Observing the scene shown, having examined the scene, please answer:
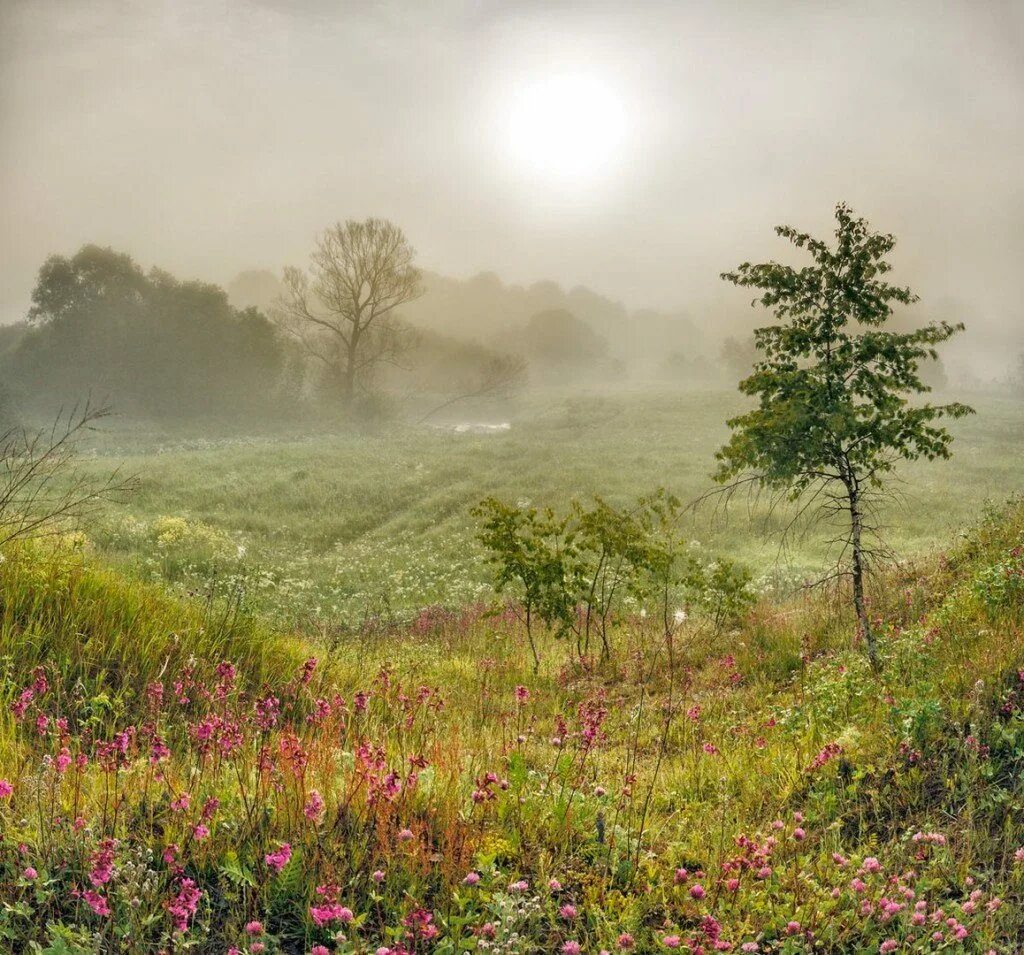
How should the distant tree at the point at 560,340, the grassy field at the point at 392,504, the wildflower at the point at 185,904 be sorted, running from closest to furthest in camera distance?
the wildflower at the point at 185,904 < the grassy field at the point at 392,504 < the distant tree at the point at 560,340

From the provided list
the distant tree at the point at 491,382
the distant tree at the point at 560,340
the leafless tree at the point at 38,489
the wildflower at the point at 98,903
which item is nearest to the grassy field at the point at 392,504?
the leafless tree at the point at 38,489

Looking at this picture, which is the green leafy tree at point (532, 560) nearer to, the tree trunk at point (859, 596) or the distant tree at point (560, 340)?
the tree trunk at point (859, 596)

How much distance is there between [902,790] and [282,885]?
3843 millimetres

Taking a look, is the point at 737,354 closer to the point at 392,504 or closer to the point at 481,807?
the point at 392,504

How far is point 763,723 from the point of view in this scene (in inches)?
257

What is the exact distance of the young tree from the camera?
7.82 m

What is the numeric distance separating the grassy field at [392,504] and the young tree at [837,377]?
6731mm

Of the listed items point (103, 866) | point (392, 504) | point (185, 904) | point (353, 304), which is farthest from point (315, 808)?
point (353, 304)

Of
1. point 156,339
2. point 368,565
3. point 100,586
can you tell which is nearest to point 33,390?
point 156,339

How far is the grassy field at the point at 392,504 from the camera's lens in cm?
1755

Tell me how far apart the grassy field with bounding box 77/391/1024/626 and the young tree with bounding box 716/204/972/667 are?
6731mm

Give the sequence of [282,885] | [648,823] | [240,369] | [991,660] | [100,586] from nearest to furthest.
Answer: [282,885]
[648,823]
[991,660]
[100,586]
[240,369]

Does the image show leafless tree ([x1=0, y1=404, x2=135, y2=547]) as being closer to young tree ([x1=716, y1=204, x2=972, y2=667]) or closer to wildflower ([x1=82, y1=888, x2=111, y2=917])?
wildflower ([x1=82, y1=888, x2=111, y2=917])

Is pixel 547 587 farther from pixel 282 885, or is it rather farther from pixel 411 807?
pixel 282 885
